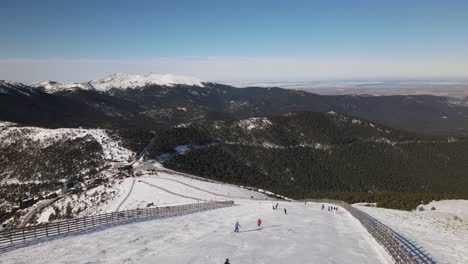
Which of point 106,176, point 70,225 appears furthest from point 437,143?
point 70,225

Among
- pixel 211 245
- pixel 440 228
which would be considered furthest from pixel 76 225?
pixel 440 228

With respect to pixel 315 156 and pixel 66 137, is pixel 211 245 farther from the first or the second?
pixel 315 156

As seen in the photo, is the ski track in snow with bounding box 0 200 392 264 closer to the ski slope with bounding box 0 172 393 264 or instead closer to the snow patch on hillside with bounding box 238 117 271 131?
the ski slope with bounding box 0 172 393 264

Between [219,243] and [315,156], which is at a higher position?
[219,243]

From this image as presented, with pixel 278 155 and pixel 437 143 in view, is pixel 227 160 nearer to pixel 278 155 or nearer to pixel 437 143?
pixel 278 155

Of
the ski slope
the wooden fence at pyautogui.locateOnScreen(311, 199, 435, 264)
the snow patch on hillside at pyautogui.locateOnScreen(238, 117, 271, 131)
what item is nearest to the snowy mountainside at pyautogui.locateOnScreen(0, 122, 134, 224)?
the ski slope
